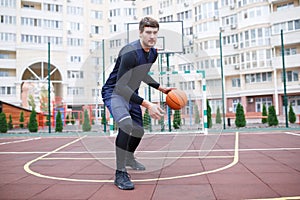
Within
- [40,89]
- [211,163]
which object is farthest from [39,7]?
[211,163]

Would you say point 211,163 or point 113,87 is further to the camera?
point 211,163

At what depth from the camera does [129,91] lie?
2865 millimetres

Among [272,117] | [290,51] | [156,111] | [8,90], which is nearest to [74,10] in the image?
[8,90]

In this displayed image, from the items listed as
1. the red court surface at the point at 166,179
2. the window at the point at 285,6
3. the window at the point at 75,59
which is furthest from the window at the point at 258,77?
the red court surface at the point at 166,179

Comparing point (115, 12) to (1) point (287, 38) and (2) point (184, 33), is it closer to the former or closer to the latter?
(2) point (184, 33)

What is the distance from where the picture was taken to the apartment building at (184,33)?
24.4 metres

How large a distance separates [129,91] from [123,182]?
0.91 metres

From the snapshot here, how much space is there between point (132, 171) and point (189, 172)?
74 centimetres

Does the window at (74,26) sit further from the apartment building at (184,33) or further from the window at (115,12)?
the window at (115,12)

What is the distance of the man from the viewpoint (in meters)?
2.87

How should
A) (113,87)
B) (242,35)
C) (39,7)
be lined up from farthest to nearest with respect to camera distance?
(39,7) → (242,35) → (113,87)

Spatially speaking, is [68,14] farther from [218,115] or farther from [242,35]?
[218,115]

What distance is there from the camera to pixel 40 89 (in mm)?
29594

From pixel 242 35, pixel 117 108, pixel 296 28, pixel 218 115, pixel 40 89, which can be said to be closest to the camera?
pixel 117 108
